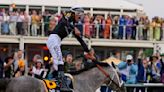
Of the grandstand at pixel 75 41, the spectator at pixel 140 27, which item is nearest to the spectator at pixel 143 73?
the spectator at pixel 140 27

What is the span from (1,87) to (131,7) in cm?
2760

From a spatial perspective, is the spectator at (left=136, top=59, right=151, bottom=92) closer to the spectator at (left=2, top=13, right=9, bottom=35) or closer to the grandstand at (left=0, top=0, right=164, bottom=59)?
the spectator at (left=2, top=13, right=9, bottom=35)

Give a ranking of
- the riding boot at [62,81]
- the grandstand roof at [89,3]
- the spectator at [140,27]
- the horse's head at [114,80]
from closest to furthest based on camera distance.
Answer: the riding boot at [62,81] < the horse's head at [114,80] < the spectator at [140,27] < the grandstand roof at [89,3]

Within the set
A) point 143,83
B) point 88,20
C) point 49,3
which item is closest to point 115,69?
point 143,83

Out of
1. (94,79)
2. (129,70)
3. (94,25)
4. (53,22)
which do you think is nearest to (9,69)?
(129,70)

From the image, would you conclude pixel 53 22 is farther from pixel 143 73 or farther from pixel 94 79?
pixel 94 79

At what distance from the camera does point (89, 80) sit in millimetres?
13203

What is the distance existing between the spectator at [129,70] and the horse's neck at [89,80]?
6768 mm

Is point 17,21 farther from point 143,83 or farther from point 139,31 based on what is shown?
point 143,83

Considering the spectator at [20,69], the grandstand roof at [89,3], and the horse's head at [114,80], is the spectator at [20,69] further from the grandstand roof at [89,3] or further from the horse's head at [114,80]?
the grandstand roof at [89,3]

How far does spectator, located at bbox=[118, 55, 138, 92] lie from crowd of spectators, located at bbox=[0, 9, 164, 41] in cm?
882

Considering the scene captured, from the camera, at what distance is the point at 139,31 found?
3200cm

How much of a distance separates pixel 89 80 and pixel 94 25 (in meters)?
17.4

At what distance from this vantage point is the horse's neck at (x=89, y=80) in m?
13.0
